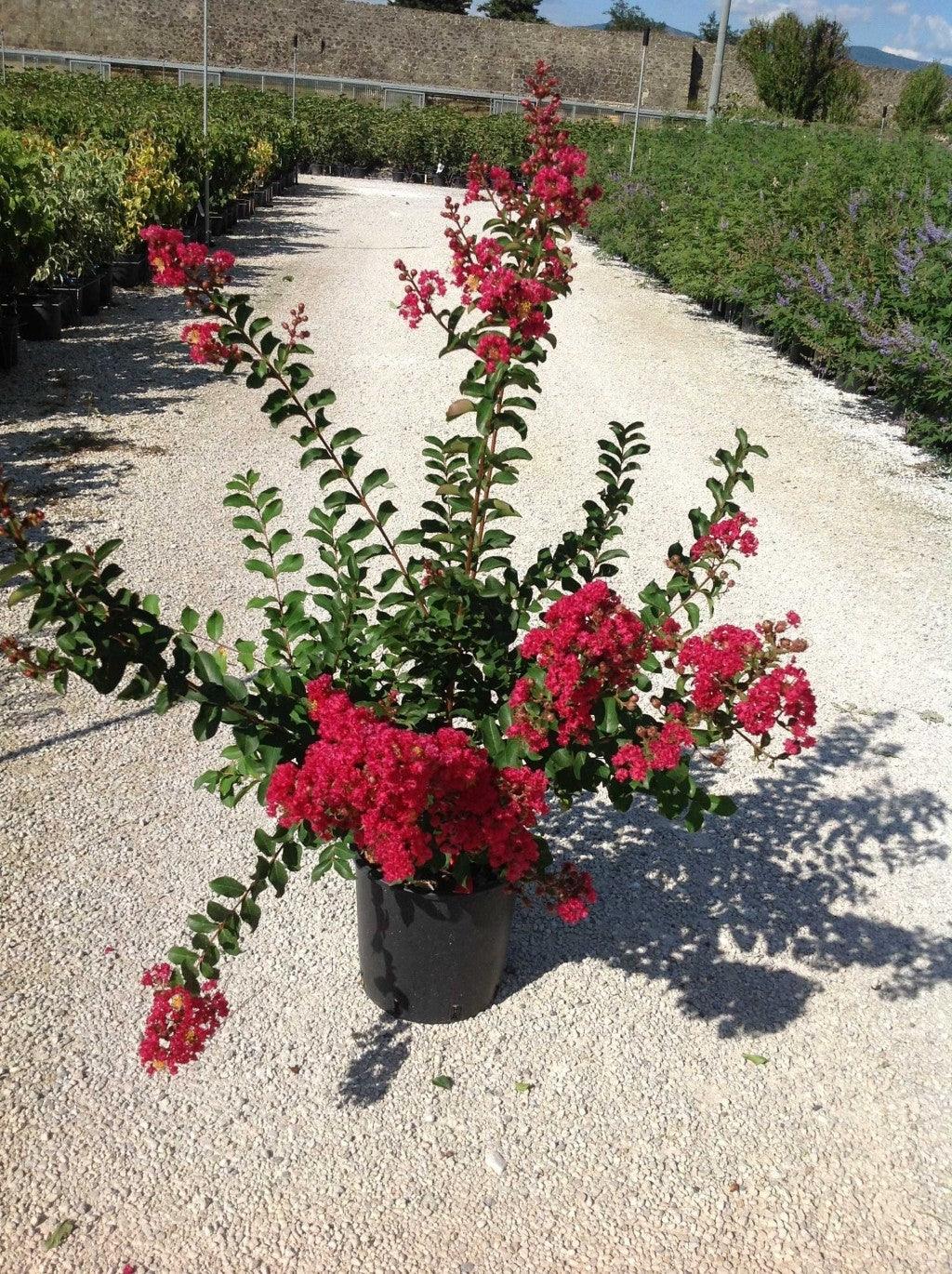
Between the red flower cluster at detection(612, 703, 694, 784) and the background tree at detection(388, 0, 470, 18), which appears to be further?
the background tree at detection(388, 0, 470, 18)

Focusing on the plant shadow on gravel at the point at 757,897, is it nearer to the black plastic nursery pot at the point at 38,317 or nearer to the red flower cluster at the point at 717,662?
the red flower cluster at the point at 717,662

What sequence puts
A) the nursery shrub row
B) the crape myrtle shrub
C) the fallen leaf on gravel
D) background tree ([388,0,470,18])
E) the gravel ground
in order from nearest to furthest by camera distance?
the fallen leaf on gravel, the gravel ground, the crape myrtle shrub, the nursery shrub row, background tree ([388,0,470,18])

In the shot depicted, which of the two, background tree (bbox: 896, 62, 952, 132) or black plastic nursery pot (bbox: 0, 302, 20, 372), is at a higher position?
background tree (bbox: 896, 62, 952, 132)

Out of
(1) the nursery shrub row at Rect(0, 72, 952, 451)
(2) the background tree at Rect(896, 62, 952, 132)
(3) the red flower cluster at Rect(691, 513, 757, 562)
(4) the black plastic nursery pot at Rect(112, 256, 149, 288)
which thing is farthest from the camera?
(2) the background tree at Rect(896, 62, 952, 132)

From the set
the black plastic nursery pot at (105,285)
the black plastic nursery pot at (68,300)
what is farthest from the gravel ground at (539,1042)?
the black plastic nursery pot at (105,285)

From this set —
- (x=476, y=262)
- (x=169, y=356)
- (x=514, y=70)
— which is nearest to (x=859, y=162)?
(x=169, y=356)

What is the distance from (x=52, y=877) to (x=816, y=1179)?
207 cm

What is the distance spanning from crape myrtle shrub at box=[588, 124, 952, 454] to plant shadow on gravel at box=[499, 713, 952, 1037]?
13.7 feet

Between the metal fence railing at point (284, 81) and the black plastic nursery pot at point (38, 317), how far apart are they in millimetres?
31919

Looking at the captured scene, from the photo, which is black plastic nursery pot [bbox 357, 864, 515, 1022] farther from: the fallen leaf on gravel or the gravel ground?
the fallen leaf on gravel

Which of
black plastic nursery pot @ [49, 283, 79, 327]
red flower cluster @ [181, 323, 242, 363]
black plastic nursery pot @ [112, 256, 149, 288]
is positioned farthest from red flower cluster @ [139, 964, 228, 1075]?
black plastic nursery pot @ [112, 256, 149, 288]

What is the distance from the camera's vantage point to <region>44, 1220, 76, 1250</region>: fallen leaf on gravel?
6.47 ft

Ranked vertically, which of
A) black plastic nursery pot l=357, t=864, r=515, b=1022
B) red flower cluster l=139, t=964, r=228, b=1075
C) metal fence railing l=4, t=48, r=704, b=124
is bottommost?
black plastic nursery pot l=357, t=864, r=515, b=1022

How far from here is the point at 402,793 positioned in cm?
169
